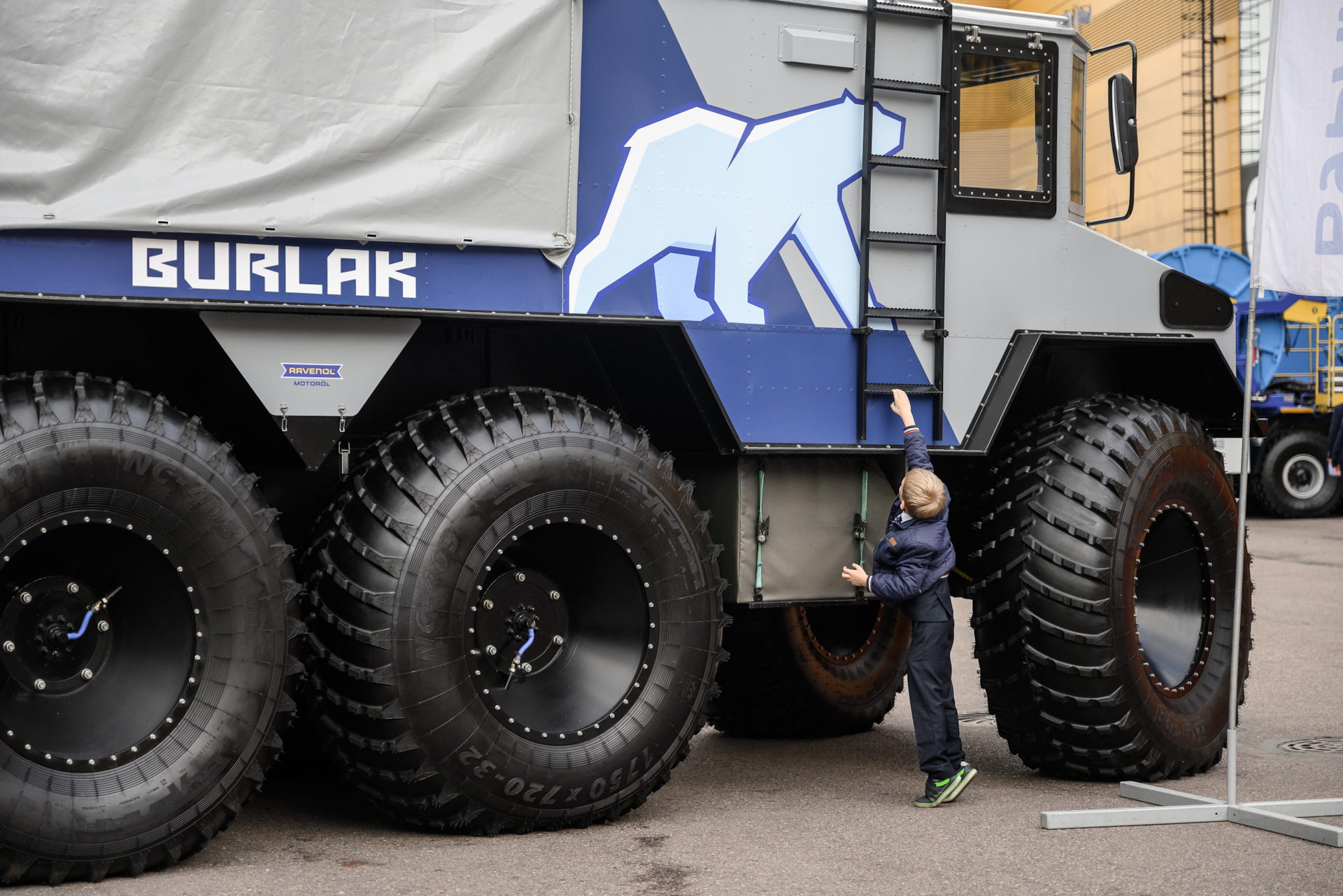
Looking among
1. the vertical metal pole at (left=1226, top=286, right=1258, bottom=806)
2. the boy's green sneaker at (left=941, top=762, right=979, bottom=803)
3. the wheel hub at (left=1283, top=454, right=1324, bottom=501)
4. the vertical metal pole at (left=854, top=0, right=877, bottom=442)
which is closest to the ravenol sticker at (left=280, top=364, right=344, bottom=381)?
the vertical metal pole at (left=854, top=0, right=877, bottom=442)

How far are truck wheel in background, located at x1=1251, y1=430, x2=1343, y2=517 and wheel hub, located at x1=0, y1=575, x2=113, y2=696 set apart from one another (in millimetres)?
19843

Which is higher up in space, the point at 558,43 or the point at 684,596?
the point at 558,43

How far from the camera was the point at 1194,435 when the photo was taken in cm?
649

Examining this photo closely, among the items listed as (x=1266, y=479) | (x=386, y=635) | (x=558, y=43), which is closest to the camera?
(x=386, y=635)

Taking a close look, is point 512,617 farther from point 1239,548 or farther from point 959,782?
point 1239,548

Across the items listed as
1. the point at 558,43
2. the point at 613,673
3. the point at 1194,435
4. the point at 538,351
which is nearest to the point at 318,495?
the point at 538,351

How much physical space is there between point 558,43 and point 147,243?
1684 mm

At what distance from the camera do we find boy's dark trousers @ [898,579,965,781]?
5.77 metres

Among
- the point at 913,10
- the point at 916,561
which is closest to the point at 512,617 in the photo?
the point at 916,561

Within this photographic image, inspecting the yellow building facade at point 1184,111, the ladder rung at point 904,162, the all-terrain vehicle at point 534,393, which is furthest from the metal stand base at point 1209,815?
the yellow building facade at point 1184,111

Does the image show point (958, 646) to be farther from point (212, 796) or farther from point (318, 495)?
point (212, 796)

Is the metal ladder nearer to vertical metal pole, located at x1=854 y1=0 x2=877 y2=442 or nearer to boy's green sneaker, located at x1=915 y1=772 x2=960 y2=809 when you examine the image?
vertical metal pole, located at x1=854 y1=0 x2=877 y2=442

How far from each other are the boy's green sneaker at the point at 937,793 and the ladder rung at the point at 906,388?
1.62 meters

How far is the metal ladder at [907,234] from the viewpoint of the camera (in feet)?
19.1
